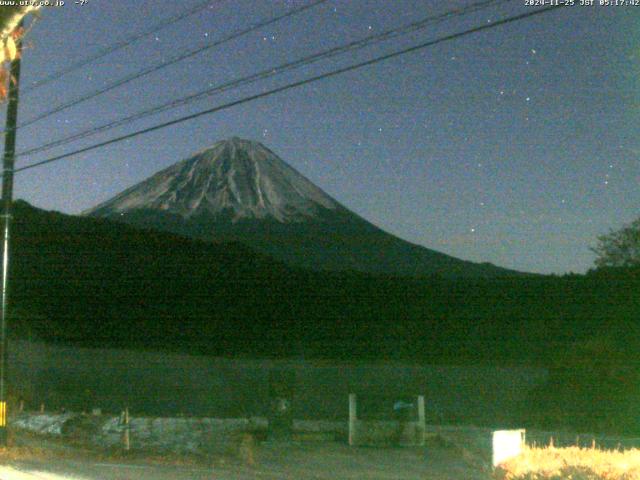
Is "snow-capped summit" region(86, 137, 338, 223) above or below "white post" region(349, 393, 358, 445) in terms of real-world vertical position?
above

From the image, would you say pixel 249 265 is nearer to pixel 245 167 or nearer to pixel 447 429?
pixel 447 429

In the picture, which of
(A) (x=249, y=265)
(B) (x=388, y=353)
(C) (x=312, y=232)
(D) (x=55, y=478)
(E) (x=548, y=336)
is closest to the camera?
(D) (x=55, y=478)

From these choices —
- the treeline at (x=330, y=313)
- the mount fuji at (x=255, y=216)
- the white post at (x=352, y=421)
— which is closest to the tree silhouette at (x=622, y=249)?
the treeline at (x=330, y=313)

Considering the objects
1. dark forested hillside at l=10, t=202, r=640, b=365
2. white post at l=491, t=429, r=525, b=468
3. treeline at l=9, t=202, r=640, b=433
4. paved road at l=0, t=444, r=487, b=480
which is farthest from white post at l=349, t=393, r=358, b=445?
dark forested hillside at l=10, t=202, r=640, b=365

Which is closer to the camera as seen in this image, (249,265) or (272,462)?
(272,462)

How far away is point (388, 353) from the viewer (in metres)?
38.0

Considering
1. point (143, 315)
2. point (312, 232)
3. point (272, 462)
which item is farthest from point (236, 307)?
point (312, 232)

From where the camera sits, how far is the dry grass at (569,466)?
28.4 ft

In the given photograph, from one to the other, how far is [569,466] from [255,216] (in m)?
124

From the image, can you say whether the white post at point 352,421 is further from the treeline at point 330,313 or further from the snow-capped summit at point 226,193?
the snow-capped summit at point 226,193

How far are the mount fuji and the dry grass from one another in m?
83.8

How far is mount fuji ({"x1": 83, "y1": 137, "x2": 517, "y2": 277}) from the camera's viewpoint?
104 metres

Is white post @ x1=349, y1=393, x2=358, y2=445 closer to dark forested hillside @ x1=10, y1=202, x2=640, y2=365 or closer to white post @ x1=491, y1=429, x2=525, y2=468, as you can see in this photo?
white post @ x1=491, y1=429, x2=525, y2=468

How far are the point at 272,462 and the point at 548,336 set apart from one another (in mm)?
20887
